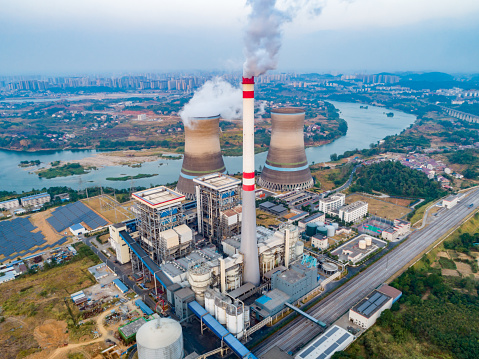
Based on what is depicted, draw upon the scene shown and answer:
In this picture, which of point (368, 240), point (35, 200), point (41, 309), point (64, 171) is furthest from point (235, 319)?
point (64, 171)

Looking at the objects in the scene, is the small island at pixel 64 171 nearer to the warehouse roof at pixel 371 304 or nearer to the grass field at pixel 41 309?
the grass field at pixel 41 309

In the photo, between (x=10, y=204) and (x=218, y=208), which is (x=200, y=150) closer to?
(x=218, y=208)

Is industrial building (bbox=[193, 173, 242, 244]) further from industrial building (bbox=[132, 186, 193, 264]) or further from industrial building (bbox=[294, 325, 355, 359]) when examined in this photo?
industrial building (bbox=[294, 325, 355, 359])

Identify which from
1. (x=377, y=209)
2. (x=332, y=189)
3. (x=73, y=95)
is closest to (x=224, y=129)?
(x=332, y=189)

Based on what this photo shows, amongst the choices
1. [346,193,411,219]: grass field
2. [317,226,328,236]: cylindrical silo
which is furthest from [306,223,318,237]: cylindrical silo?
[346,193,411,219]: grass field

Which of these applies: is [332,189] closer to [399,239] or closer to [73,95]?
[399,239]

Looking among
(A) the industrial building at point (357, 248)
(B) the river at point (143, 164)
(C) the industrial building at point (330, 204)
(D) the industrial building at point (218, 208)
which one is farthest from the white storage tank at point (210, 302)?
(B) the river at point (143, 164)
